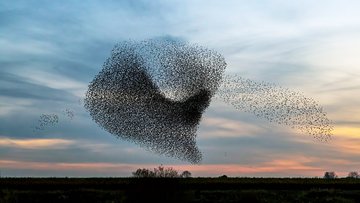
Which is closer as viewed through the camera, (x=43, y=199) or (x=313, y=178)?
(x=43, y=199)

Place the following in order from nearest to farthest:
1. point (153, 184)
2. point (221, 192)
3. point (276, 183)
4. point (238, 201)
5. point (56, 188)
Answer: point (153, 184) → point (238, 201) → point (221, 192) → point (56, 188) → point (276, 183)

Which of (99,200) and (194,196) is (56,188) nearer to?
(99,200)

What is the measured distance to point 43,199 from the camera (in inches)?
1903

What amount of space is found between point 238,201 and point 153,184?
7.69 meters

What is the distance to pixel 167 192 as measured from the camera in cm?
4484

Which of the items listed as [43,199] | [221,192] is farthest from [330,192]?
[43,199]

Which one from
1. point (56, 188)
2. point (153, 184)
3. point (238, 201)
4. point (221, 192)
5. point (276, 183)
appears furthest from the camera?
point (276, 183)

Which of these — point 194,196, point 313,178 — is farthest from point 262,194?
point 313,178

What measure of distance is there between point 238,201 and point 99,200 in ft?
36.2

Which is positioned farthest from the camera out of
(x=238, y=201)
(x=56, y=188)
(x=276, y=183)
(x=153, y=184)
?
(x=276, y=183)

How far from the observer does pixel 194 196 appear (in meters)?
48.9

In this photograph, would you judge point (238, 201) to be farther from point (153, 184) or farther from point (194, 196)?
point (153, 184)

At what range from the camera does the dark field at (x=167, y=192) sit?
148 ft

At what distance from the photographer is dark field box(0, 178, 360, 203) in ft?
148
